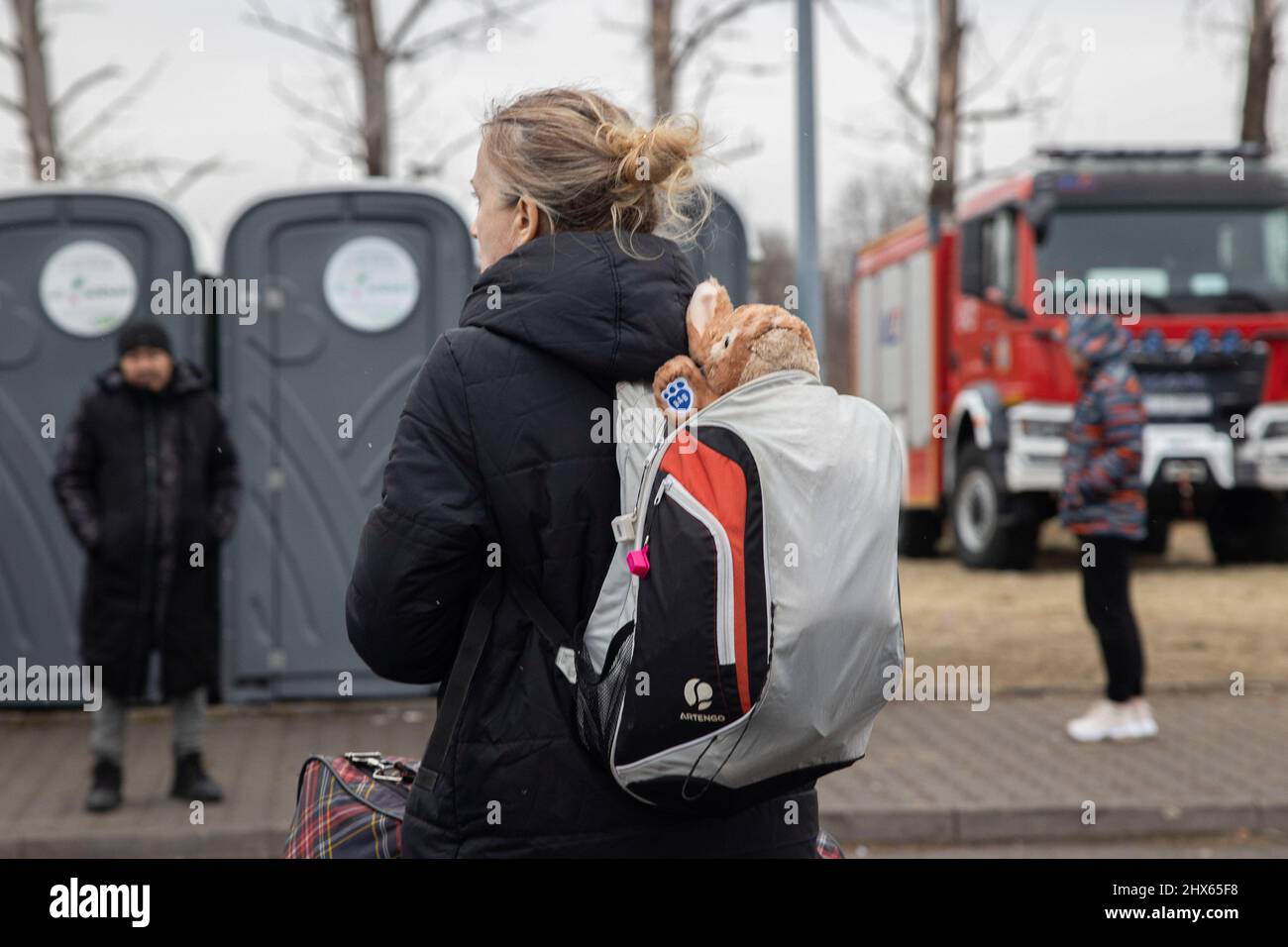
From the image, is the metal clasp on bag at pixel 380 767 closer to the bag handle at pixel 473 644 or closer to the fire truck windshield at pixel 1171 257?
the bag handle at pixel 473 644

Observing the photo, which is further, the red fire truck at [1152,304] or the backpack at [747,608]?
the red fire truck at [1152,304]

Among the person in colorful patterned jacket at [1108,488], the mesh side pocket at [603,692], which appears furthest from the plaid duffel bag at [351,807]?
the person in colorful patterned jacket at [1108,488]

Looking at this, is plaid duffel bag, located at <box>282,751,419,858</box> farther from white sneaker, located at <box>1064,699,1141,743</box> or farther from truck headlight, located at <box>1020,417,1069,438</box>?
truck headlight, located at <box>1020,417,1069,438</box>

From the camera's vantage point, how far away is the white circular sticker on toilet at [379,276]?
25.5 ft

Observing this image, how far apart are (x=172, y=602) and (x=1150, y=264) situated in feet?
28.6

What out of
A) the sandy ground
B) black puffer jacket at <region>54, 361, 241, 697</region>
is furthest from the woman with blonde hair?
the sandy ground

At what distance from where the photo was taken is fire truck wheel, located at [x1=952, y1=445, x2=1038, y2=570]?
43.0 feet

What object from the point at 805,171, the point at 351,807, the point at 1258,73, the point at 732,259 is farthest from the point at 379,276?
the point at 1258,73

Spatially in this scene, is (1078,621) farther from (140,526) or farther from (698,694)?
(698,694)

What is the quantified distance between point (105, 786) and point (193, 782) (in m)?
A: 0.31

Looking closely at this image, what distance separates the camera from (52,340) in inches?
305

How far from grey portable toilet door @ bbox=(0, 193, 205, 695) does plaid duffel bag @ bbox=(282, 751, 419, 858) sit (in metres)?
5.94

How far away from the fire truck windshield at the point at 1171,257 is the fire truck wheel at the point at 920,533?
13.5 ft
